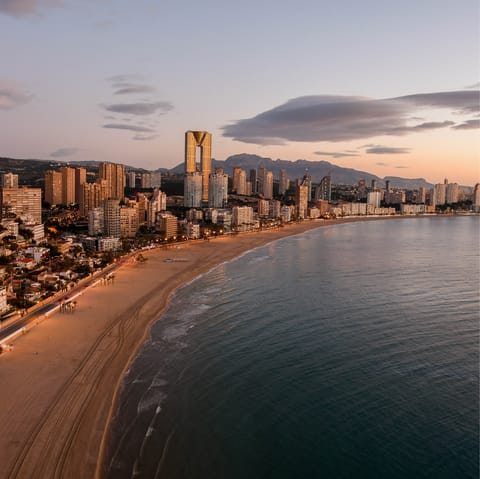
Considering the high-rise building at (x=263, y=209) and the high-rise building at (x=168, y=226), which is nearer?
the high-rise building at (x=168, y=226)

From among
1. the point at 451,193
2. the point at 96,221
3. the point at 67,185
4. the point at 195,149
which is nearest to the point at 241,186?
the point at 195,149

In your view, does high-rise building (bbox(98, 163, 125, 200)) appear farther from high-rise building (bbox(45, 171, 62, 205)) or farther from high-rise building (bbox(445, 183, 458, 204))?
high-rise building (bbox(445, 183, 458, 204))

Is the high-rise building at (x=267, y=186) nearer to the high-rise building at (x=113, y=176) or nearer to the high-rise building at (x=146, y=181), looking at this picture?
the high-rise building at (x=146, y=181)

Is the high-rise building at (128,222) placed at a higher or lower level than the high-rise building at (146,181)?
lower

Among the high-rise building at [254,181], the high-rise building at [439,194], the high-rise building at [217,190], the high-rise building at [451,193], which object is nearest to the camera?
the high-rise building at [217,190]

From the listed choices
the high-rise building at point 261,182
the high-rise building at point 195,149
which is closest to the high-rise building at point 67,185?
the high-rise building at point 261,182

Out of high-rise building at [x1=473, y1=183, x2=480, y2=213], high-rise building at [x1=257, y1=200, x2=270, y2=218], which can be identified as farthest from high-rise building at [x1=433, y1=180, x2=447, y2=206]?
high-rise building at [x1=257, y1=200, x2=270, y2=218]

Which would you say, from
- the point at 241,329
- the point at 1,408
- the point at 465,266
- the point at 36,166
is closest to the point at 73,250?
the point at 241,329

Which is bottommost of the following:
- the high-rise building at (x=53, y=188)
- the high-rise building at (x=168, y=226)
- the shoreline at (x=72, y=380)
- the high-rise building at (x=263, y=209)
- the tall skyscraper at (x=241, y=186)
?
the shoreline at (x=72, y=380)
